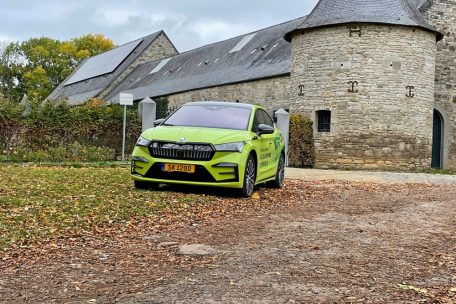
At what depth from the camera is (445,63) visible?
25297mm

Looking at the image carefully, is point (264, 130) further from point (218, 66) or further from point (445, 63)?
point (218, 66)

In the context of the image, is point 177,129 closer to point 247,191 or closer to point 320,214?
point 247,191

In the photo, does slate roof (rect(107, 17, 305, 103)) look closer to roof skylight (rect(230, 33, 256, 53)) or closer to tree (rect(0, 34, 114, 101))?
roof skylight (rect(230, 33, 256, 53))

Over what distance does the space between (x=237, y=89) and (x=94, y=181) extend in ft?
65.9

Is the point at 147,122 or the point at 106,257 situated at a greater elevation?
the point at 147,122

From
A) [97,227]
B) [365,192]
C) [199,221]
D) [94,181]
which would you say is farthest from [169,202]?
[365,192]

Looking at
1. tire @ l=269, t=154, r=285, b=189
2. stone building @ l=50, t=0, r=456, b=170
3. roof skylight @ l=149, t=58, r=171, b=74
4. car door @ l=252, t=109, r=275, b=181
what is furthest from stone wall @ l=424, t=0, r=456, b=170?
roof skylight @ l=149, t=58, r=171, b=74

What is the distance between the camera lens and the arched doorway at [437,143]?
84.0 ft

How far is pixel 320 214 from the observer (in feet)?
26.1

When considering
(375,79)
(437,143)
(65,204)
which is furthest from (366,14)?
(65,204)

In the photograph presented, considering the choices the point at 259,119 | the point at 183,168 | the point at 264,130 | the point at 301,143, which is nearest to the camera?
the point at 183,168

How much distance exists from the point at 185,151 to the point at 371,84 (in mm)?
14378

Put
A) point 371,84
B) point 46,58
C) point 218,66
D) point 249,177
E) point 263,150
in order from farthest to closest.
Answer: point 46,58 → point 218,66 → point 371,84 → point 263,150 → point 249,177

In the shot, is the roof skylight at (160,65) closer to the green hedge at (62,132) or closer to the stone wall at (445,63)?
the stone wall at (445,63)
